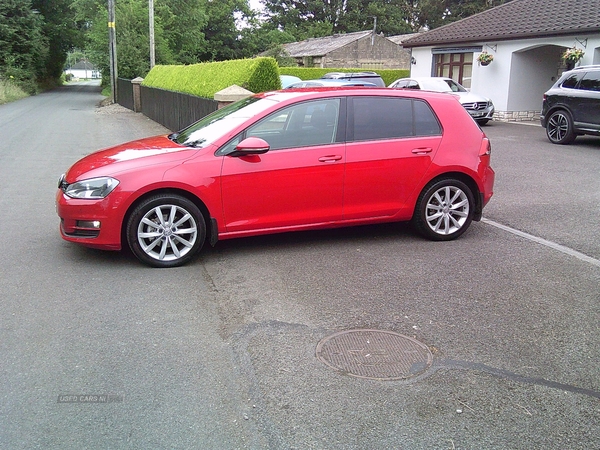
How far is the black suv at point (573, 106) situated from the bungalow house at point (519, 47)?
491cm

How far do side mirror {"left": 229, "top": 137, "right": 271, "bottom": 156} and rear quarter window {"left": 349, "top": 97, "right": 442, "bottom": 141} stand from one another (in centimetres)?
105

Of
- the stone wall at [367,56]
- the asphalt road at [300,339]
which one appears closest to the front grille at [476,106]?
the asphalt road at [300,339]

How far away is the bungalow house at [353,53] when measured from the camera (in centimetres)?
4800

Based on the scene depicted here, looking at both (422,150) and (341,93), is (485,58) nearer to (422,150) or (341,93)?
(422,150)

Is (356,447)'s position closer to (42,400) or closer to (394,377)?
(394,377)

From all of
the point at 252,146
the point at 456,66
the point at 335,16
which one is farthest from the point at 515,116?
the point at 335,16

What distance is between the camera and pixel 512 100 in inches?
905

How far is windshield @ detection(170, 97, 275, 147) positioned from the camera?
642cm

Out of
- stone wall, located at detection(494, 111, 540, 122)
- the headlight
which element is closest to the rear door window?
stone wall, located at detection(494, 111, 540, 122)

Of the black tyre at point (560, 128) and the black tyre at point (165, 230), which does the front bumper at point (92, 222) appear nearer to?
the black tyre at point (165, 230)

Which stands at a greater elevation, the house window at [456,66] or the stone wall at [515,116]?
the house window at [456,66]

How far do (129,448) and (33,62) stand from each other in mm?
49142

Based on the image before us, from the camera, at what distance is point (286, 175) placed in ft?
20.5

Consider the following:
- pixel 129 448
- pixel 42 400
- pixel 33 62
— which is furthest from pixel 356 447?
pixel 33 62
